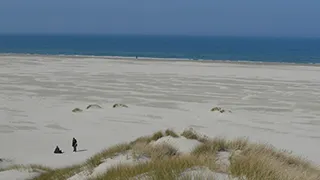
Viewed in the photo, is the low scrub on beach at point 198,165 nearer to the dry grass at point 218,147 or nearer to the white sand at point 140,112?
the dry grass at point 218,147

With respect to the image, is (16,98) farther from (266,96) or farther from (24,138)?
(266,96)

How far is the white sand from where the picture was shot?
1767 cm

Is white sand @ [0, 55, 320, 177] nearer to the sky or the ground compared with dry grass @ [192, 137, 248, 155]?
nearer to the ground

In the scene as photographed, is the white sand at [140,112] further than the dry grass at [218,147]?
Yes

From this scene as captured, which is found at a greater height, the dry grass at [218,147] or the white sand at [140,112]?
the dry grass at [218,147]

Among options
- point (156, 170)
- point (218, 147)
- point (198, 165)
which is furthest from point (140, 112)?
point (156, 170)

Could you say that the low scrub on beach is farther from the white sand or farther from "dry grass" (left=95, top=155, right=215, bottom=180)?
the white sand

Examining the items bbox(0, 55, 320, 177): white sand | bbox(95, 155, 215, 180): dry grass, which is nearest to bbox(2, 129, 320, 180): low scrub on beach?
bbox(95, 155, 215, 180): dry grass

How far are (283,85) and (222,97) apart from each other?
1083 centimetres

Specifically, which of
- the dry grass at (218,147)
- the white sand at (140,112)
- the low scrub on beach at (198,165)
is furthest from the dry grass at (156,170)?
the white sand at (140,112)

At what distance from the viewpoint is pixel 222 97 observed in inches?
1268

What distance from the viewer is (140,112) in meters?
25.1

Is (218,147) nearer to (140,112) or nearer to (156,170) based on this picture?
(156,170)

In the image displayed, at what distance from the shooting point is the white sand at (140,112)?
1767cm
